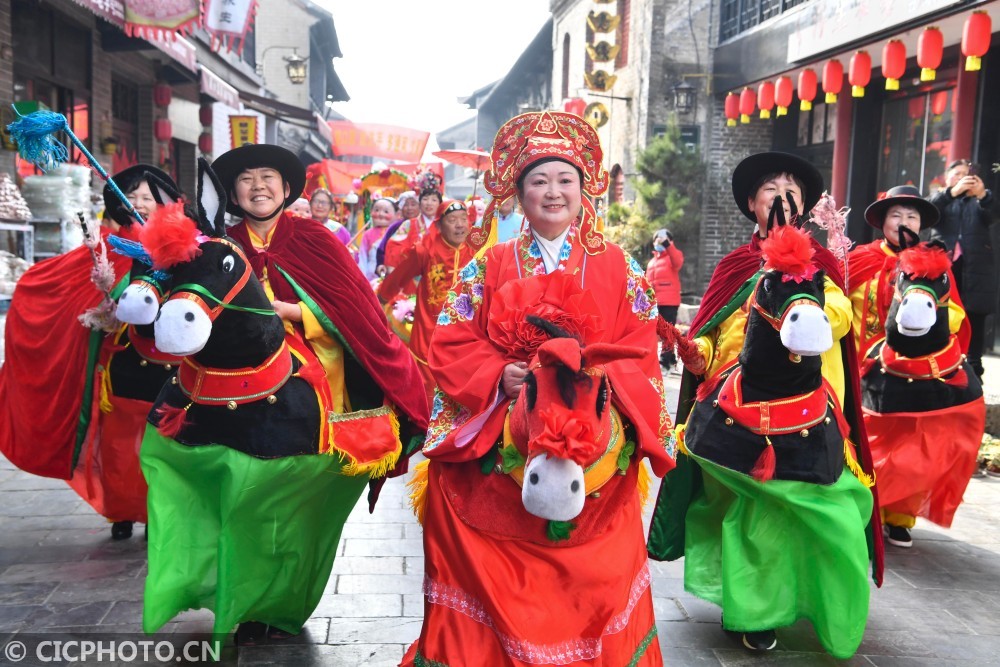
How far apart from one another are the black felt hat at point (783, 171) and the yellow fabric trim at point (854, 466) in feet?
3.36

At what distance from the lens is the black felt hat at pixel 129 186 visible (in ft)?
13.7

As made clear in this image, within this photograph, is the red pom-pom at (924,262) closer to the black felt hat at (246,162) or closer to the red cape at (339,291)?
the red cape at (339,291)

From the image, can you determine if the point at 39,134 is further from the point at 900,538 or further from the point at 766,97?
the point at 766,97

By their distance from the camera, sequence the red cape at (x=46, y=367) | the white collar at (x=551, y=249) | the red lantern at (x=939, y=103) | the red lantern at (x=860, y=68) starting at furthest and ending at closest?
the red lantern at (x=939, y=103) → the red lantern at (x=860, y=68) → the red cape at (x=46, y=367) → the white collar at (x=551, y=249)

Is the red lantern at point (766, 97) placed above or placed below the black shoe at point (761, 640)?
above

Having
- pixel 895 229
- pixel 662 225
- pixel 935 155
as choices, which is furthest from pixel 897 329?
pixel 662 225

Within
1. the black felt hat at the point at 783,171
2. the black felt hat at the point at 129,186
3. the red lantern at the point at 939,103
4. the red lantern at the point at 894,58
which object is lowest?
the black felt hat at the point at 129,186

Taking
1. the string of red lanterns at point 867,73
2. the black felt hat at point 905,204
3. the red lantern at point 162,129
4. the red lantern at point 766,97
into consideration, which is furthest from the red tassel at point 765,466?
the red lantern at point 162,129

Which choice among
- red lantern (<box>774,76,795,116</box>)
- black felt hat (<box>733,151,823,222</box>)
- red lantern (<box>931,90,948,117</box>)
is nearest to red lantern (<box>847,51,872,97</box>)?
red lantern (<box>931,90,948,117</box>)

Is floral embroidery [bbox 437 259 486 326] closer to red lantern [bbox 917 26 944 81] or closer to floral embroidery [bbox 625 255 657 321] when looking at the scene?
floral embroidery [bbox 625 255 657 321]

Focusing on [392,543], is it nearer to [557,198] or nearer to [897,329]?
[557,198]

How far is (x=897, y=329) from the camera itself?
5.35 metres

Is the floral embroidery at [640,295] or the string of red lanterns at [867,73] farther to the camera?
the string of red lanterns at [867,73]

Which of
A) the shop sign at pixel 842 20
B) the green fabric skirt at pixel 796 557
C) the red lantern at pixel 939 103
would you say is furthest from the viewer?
the red lantern at pixel 939 103
